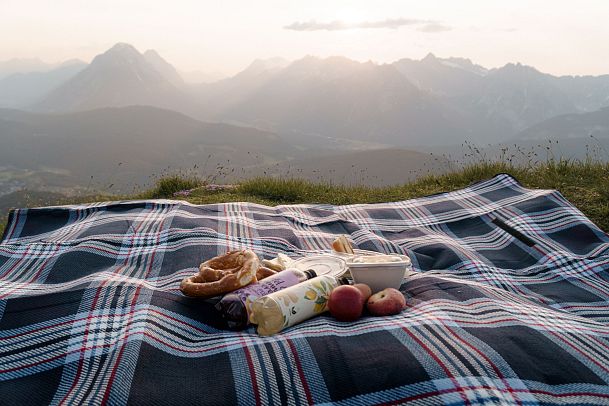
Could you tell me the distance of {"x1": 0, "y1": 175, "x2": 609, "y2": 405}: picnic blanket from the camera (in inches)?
111

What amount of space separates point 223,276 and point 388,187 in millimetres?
6263

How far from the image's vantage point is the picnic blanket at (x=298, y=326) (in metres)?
2.83

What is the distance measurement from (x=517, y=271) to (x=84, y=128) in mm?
200980

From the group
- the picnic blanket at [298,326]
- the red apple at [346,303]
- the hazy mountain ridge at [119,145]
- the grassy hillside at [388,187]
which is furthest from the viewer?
the hazy mountain ridge at [119,145]

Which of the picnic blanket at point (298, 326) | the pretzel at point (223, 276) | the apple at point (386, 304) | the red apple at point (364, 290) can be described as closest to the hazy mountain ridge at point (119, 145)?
the picnic blanket at point (298, 326)

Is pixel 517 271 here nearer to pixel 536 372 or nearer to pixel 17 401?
pixel 536 372

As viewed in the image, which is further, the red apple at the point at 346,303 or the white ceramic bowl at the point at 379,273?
the white ceramic bowl at the point at 379,273

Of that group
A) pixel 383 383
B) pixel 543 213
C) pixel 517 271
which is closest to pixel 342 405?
pixel 383 383

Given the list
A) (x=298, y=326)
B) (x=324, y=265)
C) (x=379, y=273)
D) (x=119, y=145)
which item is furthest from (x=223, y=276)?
(x=119, y=145)

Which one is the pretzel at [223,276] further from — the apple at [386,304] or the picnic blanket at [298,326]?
the apple at [386,304]

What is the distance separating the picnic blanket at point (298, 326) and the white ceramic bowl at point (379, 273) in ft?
0.78

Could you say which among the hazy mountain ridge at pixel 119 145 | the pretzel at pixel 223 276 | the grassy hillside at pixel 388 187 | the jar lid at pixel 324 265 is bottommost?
the hazy mountain ridge at pixel 119 145

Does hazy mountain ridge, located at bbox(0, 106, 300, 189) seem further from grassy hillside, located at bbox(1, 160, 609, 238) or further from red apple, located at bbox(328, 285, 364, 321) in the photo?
red apple, located at bbox(328, 285, 364, 321)

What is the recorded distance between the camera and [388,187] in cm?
967
